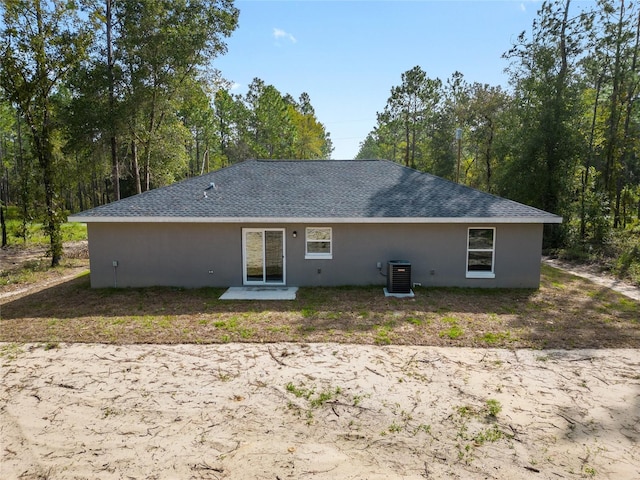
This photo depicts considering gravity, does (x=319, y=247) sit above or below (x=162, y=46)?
below

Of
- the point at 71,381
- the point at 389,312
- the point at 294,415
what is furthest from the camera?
the point at 389,312

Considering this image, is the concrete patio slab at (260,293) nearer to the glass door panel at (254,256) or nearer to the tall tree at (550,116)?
the glass door panel at (254,256)

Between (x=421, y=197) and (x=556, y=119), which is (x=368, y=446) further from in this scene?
(x=556, y=119)

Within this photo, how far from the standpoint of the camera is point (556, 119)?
60.5 ft

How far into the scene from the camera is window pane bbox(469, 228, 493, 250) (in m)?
11.3

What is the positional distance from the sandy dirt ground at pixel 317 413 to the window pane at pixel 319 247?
465cm

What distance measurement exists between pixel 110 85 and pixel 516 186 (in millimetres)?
20503

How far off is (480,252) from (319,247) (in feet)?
15.8

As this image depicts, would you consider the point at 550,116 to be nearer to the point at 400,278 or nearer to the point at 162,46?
the point at 400,278

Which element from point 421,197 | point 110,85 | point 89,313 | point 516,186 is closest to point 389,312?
point 421,197

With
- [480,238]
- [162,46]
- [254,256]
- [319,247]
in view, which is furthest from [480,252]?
[162,46]

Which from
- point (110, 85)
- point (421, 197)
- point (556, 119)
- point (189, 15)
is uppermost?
point (189, 15)

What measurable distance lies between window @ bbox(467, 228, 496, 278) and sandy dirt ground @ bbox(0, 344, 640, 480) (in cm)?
464

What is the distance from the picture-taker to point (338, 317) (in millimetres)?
8719
